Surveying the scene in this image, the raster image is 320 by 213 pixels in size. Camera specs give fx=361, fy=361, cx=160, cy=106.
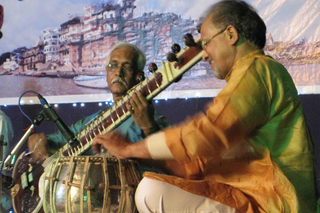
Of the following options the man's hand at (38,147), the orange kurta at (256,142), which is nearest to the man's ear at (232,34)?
the orange kurta at (256,142)

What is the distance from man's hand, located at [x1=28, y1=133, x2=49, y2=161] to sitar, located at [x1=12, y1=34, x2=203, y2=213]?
0.09 meters

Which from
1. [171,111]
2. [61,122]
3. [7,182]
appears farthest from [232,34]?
[171,111]

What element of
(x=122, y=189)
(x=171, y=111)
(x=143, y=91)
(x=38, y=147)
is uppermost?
(x=143, y=91)

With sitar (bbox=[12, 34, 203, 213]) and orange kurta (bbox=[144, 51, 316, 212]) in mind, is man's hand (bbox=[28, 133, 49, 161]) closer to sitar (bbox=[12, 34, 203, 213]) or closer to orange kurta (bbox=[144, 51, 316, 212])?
sitar (bbox=[12, 34, 203, 213])

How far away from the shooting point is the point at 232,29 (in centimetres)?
187

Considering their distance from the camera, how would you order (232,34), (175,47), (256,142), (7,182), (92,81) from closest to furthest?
1. (256,142)
2. (232,34)
3. (175,47)
4. (7,182)
5. (92,81)

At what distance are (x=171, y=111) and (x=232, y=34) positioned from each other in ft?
8.03

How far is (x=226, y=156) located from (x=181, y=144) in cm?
32

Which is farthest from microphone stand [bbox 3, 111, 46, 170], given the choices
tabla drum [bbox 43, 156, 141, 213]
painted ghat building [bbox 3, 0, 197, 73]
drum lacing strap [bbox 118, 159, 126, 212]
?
painted ghat building [bbox 3, 0, 197, 73]

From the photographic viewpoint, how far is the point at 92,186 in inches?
80.5

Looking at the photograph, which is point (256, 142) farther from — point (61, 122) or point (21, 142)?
point (21, 142)

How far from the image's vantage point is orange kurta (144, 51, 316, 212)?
61.2 inches

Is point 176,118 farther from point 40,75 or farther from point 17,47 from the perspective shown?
point 17,47

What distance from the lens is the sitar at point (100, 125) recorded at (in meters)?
2.32
